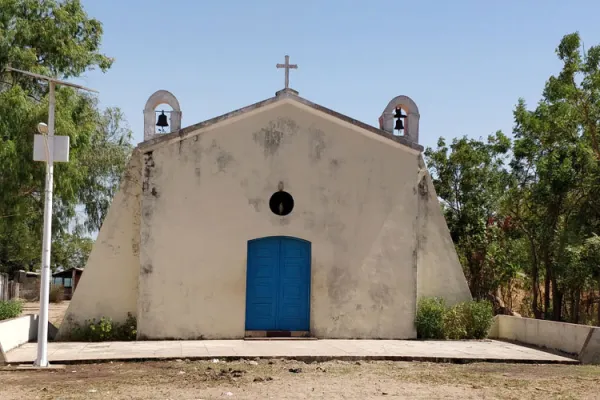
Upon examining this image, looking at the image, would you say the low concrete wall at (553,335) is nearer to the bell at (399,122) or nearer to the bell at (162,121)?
the bell at (399,122)

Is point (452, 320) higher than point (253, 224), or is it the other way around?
point (253, 224)

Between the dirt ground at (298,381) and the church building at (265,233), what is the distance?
10.4 ft

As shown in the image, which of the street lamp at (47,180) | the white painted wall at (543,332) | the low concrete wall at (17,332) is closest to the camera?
the street lamp at (47,180)

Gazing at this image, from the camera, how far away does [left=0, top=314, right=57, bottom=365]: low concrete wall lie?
38.5 ft

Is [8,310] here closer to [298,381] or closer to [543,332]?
[298,381]

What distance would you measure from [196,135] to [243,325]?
412 cm

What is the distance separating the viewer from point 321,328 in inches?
581

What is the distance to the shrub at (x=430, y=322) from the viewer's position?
15.1 m

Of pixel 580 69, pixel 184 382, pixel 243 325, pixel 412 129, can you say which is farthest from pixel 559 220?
pixel 184 382

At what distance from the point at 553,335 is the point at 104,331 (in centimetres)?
900

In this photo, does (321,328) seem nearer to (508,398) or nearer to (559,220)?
(508,398)

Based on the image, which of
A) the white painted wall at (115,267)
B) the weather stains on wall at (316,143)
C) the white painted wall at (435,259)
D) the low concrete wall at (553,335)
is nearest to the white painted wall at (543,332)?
the low concrete wall at (553,335)

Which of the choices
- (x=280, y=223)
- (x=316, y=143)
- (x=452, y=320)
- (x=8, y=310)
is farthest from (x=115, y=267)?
(x=452, y=320)

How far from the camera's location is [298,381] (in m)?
9.81
